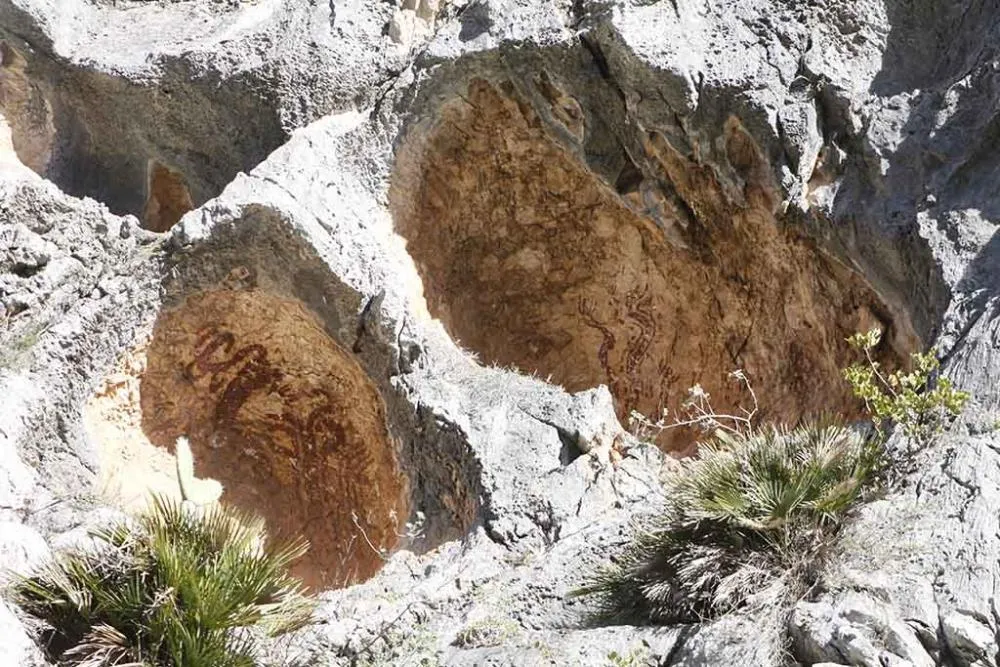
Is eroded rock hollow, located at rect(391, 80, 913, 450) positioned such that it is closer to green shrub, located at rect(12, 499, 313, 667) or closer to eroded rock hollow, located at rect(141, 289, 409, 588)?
eroded rock hollow, located at rect(141, 289, 409, 588)

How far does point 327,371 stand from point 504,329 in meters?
1.58

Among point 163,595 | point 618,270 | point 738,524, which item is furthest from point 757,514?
point 618,270

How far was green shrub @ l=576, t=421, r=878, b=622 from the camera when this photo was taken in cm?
616

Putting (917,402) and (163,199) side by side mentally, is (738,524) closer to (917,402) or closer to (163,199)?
(917,402)

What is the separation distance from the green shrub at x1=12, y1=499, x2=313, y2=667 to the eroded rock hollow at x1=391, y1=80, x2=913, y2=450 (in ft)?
10.1

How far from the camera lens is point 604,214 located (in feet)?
32.6

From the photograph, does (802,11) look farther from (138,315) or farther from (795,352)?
(138,315)

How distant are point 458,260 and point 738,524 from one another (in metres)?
4.30

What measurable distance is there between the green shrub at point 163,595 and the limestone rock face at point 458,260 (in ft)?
1.08

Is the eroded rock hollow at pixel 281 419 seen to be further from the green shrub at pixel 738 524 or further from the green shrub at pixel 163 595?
the green shrub at pixel 738 524

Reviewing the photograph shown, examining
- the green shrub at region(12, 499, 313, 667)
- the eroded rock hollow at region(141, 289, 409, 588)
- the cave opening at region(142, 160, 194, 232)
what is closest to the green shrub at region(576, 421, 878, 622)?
the green shrub at region(12, 499, 313, 667)

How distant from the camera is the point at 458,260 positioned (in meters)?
10.1

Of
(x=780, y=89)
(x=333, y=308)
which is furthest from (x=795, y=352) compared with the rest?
(x=333, y=308)

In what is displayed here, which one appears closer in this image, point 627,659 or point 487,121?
Answer: point 627,659
